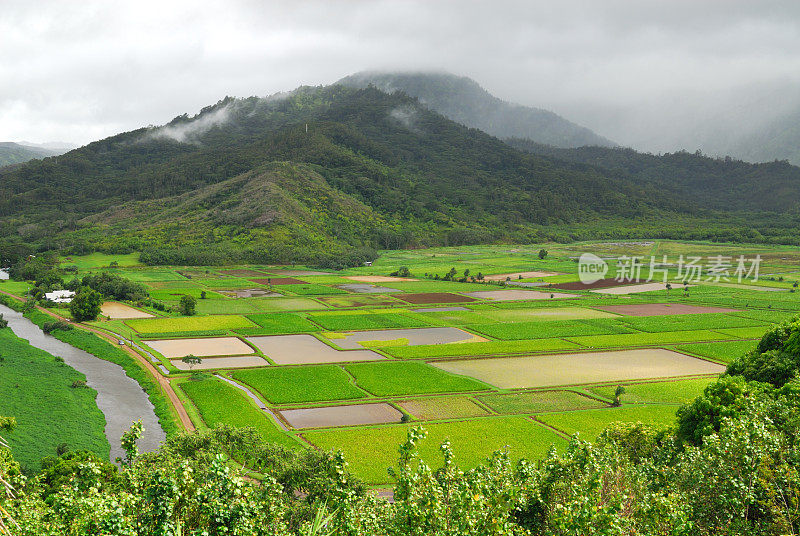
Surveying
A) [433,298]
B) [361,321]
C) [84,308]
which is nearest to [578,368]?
[361,321]

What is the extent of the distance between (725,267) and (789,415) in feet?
477

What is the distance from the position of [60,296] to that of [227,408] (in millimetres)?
64049

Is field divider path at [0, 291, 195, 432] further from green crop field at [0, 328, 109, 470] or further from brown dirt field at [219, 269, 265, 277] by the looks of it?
brown dirt field at [219, 269, 265, 277]

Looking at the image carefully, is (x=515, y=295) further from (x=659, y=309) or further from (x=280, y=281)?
(x=280, y=281)

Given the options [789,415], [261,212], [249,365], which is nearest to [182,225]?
[261,212]

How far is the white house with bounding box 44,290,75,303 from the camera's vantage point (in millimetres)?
96544

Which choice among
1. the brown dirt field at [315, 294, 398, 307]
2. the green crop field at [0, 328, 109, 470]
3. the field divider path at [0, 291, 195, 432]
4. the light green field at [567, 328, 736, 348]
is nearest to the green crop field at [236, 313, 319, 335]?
the brown dirt field at [315, 294, 398, 307]

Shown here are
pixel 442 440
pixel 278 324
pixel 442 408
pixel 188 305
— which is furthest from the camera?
pixel 188 305

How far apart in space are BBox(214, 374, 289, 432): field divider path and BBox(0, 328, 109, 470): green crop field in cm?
1177

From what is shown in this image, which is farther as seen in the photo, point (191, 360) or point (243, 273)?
point (243, 273)

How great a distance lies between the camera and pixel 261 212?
19175cm

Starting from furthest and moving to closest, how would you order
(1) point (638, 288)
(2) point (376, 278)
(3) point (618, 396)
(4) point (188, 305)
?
(2) point (376, 278)
(1) point (638, 288)
(4) point (188, 305)
(3) point (618, 396)

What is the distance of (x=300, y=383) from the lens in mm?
58031

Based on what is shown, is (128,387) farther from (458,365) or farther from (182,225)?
(182,225)
